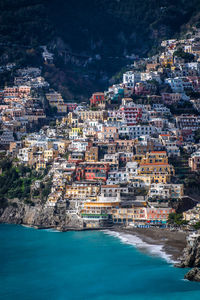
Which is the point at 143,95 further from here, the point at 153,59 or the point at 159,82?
the point at 153,59

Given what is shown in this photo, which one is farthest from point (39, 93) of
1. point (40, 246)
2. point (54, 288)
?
point (54, 288)

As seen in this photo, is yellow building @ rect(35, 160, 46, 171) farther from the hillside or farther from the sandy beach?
the hillside

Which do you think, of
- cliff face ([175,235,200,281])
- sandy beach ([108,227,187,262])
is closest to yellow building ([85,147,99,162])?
sandy beach ([108,227,187,262])

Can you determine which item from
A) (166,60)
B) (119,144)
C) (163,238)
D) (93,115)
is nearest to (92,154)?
(119,144)

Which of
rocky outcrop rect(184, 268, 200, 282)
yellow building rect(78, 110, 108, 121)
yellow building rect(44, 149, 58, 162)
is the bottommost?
rocky outcrop rect(184, 268, 200, 282)

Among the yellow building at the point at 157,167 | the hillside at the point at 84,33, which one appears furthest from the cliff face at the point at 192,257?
the hillside at the point at 84,33

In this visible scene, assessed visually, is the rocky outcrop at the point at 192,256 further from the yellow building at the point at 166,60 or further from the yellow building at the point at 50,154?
the yellow building at the point at 166,60
